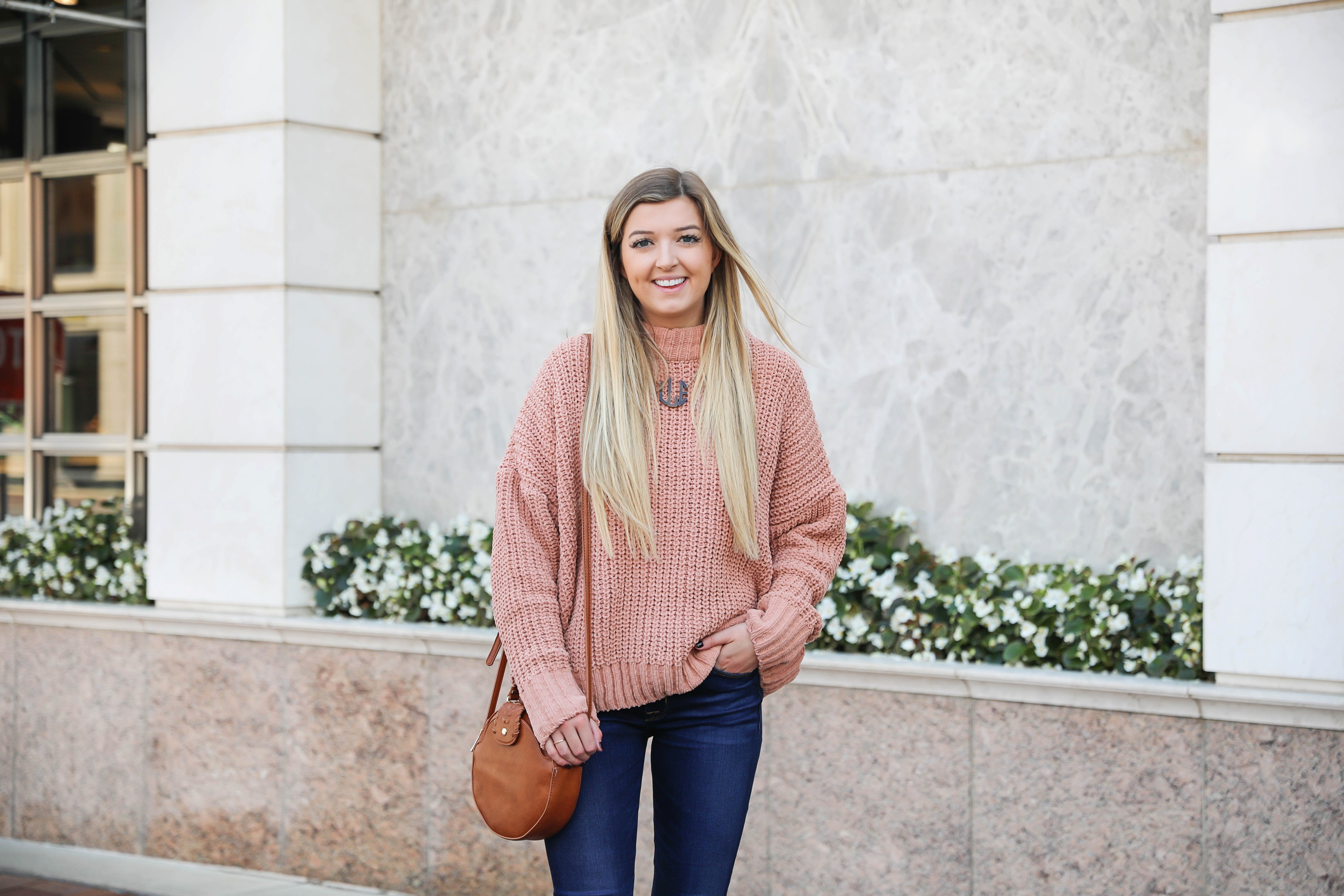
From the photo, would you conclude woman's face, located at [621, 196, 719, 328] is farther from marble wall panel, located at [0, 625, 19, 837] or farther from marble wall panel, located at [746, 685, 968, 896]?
marble wall panel, located at [0, 625, 19, 837]

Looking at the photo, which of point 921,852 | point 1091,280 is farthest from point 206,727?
→ point 1091,280

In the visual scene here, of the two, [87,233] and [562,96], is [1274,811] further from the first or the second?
[87,233]

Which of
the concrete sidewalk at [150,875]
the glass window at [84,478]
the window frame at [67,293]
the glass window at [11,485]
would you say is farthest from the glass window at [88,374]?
the concrete sidewalk at [150,875]

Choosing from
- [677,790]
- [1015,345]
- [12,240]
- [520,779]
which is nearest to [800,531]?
[677,790]

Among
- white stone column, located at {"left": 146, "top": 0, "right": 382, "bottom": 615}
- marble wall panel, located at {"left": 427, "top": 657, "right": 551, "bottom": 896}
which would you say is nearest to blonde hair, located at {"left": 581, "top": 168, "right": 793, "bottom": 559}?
marble wall panel, located at {"left": 427, "top": 657, "right": 551, "bottom": 896}

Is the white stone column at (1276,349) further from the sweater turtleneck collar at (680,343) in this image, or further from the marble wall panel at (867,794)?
the sweater turtleneck collar at (680,343)

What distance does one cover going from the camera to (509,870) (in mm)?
4984

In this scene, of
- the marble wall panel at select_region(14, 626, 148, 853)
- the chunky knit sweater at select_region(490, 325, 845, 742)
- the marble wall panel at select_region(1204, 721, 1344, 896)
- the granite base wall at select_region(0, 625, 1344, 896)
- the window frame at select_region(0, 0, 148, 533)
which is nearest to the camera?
the chunky knit sweater at select_region(490, 325, 845, 742)

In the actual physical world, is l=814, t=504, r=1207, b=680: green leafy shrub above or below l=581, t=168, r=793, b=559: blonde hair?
below

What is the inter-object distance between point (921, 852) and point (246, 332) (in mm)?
3353

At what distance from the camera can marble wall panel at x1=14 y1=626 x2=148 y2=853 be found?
575 cm

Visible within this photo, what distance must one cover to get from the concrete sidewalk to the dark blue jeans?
281 centimetres

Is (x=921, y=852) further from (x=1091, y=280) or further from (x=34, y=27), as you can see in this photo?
(x=34, y=27)

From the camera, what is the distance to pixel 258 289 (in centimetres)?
566
